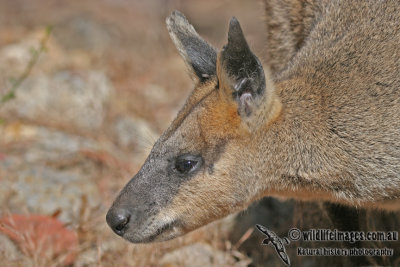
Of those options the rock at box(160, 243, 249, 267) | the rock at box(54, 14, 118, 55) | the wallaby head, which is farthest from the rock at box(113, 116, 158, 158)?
the wallaby head

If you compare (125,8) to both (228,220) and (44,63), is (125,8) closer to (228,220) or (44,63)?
(44,63)

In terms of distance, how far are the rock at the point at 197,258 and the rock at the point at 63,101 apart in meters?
2.85

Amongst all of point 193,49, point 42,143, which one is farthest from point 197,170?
point 42,143

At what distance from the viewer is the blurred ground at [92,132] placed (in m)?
5.65

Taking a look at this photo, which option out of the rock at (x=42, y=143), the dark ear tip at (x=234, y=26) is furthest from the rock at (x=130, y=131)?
the dark ear tip at (x=234, y=26)

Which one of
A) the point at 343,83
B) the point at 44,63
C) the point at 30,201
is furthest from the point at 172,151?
the point at 44,63

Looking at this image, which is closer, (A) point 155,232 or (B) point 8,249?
(A) point 155,232

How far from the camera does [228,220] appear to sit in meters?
6.33

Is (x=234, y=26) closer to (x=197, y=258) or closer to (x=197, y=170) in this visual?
(x=197, y=170)

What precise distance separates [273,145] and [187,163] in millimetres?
630

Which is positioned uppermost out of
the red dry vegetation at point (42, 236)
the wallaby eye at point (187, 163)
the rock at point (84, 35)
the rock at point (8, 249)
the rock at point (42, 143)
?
the rock at point (84, 35)

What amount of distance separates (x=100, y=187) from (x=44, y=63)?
314 centimetres

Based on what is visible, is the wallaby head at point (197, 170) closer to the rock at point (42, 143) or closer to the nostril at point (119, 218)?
the nostril at point (119, 218)

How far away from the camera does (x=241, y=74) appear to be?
4316 millimetres
